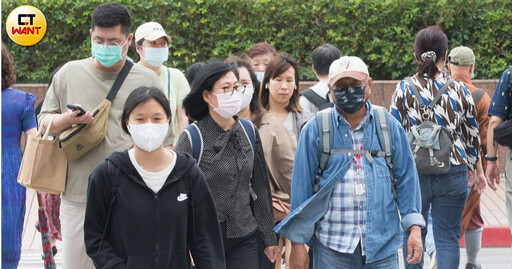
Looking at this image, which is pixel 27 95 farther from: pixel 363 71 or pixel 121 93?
pixel 363 71

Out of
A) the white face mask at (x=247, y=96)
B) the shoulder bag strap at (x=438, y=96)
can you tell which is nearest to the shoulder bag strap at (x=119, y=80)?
the white face mask at (x=247, y=96)

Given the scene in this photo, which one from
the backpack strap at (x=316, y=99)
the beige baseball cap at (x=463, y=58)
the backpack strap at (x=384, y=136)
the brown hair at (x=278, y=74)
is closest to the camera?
the backpack strap at (x=384, y=136)

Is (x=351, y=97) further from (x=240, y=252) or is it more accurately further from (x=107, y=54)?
(x=107, y=54)

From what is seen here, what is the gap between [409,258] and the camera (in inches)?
208

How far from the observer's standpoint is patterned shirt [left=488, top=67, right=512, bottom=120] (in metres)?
7.23

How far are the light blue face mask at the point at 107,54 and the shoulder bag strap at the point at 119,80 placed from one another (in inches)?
4.1

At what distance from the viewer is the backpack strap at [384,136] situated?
5.27 m

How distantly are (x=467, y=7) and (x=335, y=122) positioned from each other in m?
9.01

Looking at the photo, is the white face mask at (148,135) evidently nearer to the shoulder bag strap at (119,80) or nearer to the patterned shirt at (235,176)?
the patterned shirt at (235,176)

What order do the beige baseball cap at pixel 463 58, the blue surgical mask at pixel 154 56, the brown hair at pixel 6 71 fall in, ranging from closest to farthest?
1. the brown hair at pixel 6 71
2. the blue surgical mask at pixel 154 56
3. the beige baseball cap at pixel 463 58

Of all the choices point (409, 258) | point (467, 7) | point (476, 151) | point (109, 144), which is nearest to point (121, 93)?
point (109, 144)

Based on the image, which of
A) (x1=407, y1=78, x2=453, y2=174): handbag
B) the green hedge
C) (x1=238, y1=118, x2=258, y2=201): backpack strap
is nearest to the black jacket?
(x1=238, y1=118, x2=258, y2=201): backpack strap

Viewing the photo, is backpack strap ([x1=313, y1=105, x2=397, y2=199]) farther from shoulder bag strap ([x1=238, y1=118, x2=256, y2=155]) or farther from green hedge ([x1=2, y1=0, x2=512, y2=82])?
green hedge ([x1=2, y1=0, x2=512, y2=82])

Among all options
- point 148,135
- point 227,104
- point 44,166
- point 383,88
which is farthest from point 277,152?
point 383,88
